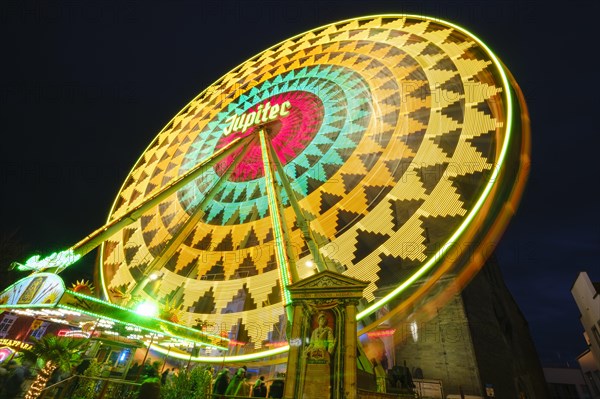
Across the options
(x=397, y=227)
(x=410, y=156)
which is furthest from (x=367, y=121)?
(x=397, y=227)

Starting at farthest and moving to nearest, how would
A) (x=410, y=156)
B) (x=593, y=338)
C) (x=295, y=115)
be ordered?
(x=593, y=338) → (x=295, y=115) → (x=410, y=156)

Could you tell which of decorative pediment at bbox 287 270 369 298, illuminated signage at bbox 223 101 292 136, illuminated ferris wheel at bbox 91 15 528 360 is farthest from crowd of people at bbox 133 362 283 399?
illuminated signage at bbox 223 101 292 136

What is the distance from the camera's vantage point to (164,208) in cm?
1559

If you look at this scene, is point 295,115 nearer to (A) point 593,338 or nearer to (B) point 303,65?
(B) point 303,65

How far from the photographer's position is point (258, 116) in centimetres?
1429

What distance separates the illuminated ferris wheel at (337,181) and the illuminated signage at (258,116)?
0.11 metres

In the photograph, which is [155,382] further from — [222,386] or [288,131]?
[288,131]

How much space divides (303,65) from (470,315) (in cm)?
1497

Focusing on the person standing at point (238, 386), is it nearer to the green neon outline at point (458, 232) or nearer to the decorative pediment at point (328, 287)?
the decorative pediment at point (328, 287)

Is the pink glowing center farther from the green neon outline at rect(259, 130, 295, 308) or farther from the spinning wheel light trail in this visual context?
the green neon outline at rect(259, 130, 295, 308)

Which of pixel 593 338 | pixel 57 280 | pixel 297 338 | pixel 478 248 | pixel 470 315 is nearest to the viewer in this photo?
pixel 297 338

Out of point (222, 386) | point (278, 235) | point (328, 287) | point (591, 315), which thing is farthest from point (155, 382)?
point (591, 315)

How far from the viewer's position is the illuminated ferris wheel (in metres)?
8.06

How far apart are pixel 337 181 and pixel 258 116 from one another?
18.7 feet
